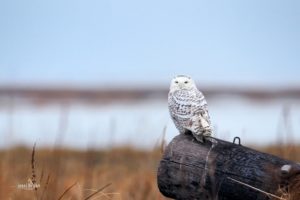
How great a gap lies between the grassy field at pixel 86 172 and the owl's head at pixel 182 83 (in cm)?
70

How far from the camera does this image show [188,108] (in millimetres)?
4652

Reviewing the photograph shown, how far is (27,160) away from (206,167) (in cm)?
553

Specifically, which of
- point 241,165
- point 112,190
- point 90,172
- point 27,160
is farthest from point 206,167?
point 27,160

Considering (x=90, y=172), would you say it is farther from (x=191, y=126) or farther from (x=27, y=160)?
(x=27, y=160)

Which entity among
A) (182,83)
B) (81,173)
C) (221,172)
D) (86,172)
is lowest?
(81,173)

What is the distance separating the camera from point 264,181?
4.18 meters

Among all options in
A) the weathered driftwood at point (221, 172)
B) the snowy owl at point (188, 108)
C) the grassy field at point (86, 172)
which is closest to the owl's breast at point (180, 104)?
the snowy owl at point (188, 108)

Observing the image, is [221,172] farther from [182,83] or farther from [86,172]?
[86,172]

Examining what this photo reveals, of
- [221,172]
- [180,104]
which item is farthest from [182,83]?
[221,172]

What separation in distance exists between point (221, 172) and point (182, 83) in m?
0.68

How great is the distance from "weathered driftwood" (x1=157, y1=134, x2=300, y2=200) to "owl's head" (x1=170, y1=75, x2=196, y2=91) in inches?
17.0

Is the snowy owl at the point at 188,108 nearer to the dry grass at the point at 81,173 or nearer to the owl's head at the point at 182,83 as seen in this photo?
the owl's head at the point at 182,83

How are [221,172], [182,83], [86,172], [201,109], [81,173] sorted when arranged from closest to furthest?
[221,172], [201,109], [182,83], [86,172], [81,173]

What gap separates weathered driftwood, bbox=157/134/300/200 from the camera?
4184mm
